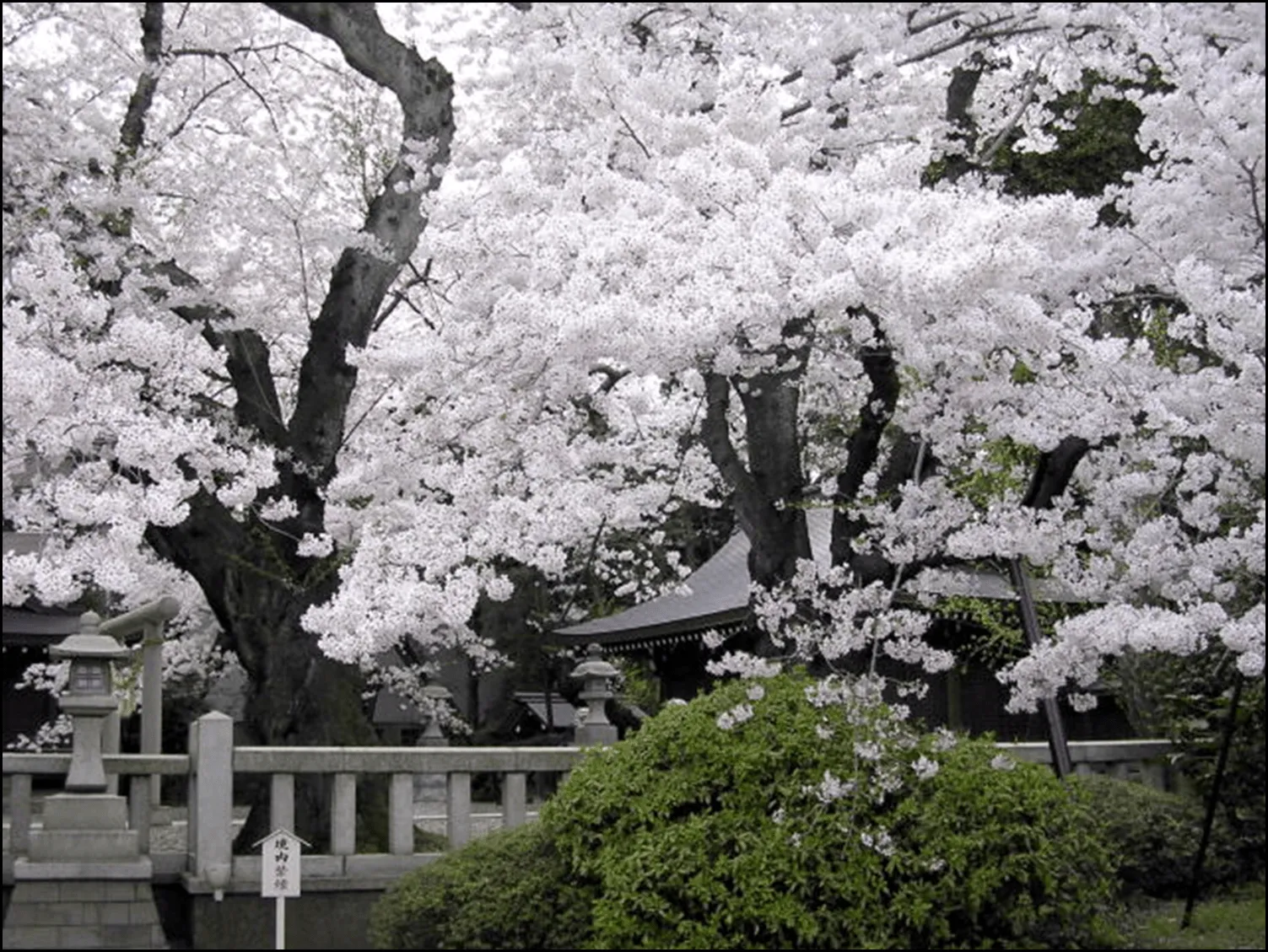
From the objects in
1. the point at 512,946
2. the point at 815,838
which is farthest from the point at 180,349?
the point at 815,838

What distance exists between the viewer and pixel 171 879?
10.4 meters

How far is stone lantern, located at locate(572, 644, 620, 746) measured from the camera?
13.1m

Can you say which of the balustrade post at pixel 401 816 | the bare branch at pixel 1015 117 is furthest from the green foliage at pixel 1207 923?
the bare branch at pixel 1015 117

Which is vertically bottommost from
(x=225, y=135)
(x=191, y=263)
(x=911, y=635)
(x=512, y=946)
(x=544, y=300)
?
(x=512, y=946)

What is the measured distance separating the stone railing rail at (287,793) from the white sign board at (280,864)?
1614 millimetres

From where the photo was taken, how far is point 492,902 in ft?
25.9

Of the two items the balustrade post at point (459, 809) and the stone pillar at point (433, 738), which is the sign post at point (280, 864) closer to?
the balustrade post at point (459, 809)

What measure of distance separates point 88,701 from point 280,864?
2882 mm

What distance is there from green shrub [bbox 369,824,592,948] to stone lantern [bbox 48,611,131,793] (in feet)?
9.46

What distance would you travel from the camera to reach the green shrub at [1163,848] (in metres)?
10.0

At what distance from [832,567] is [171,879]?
4.92m

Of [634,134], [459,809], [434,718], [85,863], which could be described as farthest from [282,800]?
[434,718]

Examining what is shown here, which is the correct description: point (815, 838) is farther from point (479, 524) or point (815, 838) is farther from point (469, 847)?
point (479, 524)

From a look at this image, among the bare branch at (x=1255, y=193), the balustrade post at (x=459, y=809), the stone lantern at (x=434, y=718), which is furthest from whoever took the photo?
the stone lantern at (x=434, y=718)
